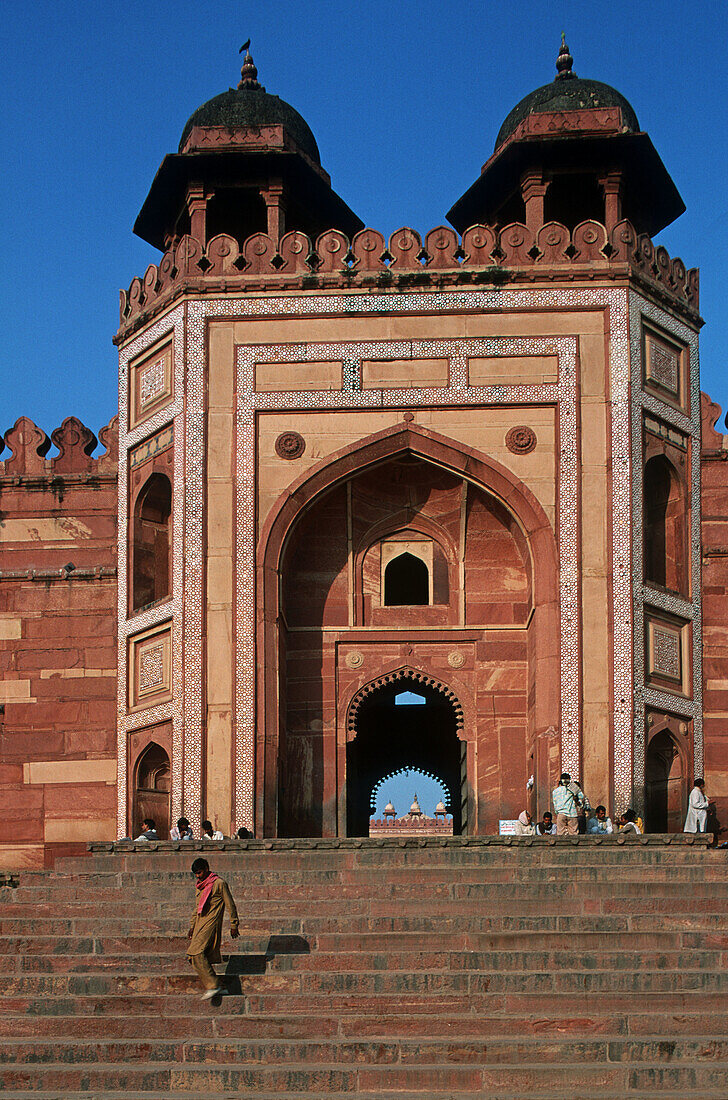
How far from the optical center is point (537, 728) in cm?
1684

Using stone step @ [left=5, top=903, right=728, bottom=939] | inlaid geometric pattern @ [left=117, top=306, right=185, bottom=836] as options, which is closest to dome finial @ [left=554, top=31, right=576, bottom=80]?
inlaid geometric pattern @ [left=117, top=306, right=185, bottom=836]

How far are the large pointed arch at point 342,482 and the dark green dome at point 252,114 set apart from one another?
3.95 metres

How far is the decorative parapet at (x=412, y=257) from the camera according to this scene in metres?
17.6

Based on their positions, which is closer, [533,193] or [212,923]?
[212,923]

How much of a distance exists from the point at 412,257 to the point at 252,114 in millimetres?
2962

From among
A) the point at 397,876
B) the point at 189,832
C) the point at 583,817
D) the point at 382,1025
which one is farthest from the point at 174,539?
the point at 382,1025

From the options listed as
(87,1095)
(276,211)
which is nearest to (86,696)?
(276,211)

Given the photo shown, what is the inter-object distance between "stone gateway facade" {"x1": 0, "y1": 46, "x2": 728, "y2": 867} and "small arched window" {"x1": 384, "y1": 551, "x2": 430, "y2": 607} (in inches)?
27.6

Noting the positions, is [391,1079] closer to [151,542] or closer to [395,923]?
[395,923]

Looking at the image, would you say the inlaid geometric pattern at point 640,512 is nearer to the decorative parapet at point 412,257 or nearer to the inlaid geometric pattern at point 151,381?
the decorative parapet at point 412,257

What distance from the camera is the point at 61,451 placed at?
1947 cm

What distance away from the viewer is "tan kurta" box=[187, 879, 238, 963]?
11211 mm

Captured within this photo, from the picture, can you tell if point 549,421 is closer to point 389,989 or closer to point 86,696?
point 86,696

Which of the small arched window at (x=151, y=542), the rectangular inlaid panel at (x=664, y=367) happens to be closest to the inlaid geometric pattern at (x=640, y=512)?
the rectangular inlaid panel at (x=664, y=367)
